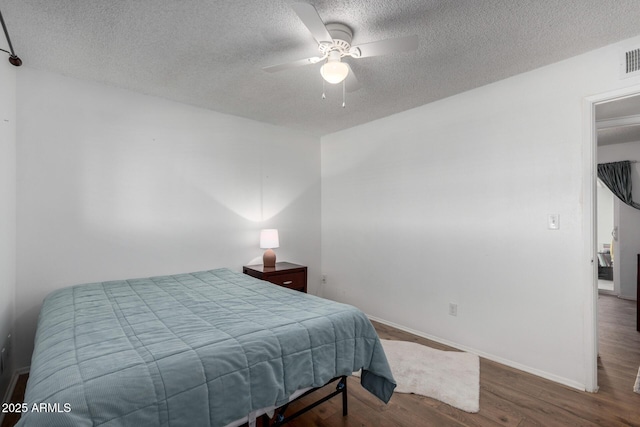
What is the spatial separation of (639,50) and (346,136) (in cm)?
274

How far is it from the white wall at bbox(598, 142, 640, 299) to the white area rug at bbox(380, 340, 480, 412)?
390cm

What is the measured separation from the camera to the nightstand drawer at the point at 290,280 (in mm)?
3295

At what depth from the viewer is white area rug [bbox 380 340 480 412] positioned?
2074 millimetres

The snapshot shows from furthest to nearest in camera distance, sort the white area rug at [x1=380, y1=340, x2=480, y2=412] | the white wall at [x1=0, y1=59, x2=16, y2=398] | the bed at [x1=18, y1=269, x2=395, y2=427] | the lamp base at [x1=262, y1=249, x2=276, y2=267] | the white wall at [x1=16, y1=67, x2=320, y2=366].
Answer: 1. the lamp base at [x1=262, y1=249, x2=276, y2=267]
2. the white wall at [x1=16, y1=67, x2=320, y2=366]
3. the white area rug at [x1=380, y1=340, x2=480, y2=412]
4. the white wall at [x1=0, y1=59, x2=16, y2=398]
5. the bed at [x1=18, y1=269, x2=395, y2=427]

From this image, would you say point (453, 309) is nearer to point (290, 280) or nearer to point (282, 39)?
point (290, 280)

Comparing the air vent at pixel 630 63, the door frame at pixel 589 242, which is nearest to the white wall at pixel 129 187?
the door frame at pixel 589 242

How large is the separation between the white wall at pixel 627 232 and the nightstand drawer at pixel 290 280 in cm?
506

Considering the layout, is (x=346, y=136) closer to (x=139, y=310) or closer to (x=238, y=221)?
(x=238, y=221)

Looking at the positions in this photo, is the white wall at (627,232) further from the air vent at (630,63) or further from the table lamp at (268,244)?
the table lamp at (268,244)

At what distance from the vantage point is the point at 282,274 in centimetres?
334

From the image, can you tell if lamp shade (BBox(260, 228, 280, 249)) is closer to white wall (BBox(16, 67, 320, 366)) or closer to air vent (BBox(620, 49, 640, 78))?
white wall (BBox(16, 67, 320, 366))

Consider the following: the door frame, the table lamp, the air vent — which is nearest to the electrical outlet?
the door frame

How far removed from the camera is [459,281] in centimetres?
289

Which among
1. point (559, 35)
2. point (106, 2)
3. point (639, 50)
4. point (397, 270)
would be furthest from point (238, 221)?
point (639, 50)
